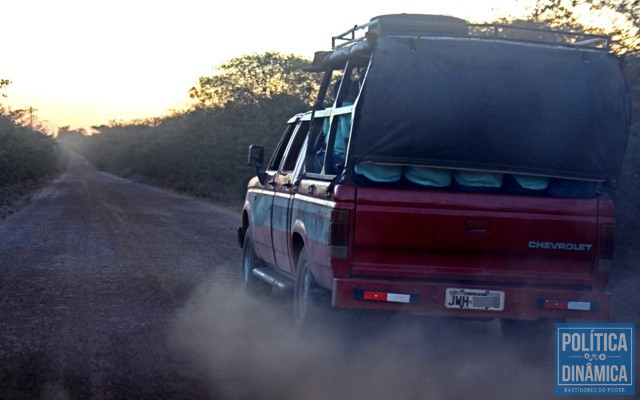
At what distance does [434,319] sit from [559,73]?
2209 millimetres

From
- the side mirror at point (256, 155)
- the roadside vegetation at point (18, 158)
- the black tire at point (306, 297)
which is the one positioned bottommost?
the black tire at point (306, 297)

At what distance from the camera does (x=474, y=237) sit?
6621mm

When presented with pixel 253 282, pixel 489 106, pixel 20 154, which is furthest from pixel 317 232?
pixel 20 154

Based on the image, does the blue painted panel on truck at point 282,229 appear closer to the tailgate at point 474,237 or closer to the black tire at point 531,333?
the tailgate at point 474,237

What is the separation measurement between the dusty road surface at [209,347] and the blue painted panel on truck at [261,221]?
0.58 meters

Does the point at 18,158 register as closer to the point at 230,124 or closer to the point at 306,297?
the point at 230,124

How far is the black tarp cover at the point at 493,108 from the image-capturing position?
268 inches

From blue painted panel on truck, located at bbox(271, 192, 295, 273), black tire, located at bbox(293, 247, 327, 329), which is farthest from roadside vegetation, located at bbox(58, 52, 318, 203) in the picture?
black tire, located at bbox(293, 247, 327, 329)

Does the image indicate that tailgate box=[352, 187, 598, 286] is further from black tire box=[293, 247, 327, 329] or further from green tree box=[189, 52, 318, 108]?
green tree box=[189, 52, 318, 108]

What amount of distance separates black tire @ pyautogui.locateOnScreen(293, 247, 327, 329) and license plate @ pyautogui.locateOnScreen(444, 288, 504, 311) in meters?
1.08

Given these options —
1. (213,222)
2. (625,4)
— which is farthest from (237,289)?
(213,222)

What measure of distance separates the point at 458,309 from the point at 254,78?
116 ft

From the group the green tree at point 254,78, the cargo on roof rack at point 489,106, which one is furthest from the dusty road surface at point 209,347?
the green tree at point 254,78

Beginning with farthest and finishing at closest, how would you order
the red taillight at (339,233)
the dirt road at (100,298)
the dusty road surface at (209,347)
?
the red taillight at (339,233) → the dirt road at (100,298) → the dusty road surface at (209,347)
